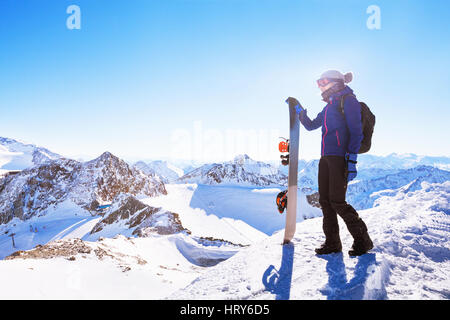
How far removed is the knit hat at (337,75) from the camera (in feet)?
12.3

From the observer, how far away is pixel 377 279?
2.79m

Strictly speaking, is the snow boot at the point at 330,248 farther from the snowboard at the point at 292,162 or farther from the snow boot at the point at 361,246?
the snowboard at the point at 292,162

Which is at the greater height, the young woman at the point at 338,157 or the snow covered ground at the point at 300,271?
the young woman at the point at 338,157

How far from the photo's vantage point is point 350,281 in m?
2.77

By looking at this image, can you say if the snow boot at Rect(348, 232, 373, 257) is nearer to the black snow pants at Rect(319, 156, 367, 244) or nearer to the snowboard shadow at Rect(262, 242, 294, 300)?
the black snow pants at Rect(319, 156, 367, 244)

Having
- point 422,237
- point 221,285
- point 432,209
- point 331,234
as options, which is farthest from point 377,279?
point 432,209

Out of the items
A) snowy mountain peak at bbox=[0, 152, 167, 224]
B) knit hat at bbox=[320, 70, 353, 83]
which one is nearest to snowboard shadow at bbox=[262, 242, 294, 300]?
knit hat at bbox=[320, 70, 353, 83]

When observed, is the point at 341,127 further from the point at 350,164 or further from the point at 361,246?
the point at 361,246

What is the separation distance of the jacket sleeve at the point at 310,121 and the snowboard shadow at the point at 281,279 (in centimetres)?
259

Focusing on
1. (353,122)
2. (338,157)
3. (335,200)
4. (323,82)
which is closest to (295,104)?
(323,82)

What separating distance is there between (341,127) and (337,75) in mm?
961

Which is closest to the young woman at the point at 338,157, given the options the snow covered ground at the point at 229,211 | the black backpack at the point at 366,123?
the black backpack at the point at 366,123
